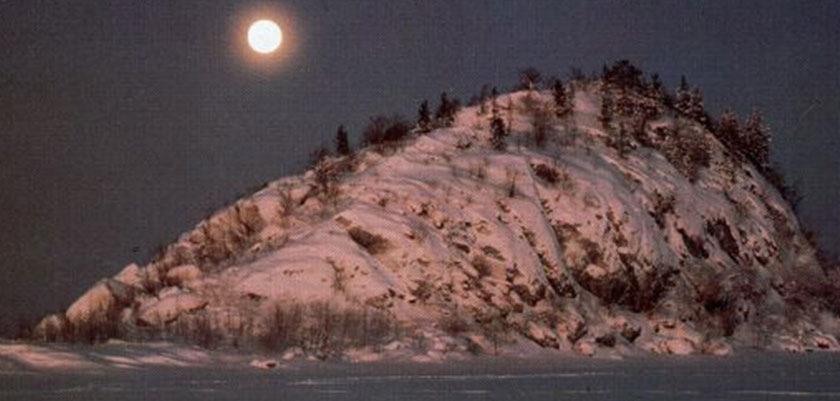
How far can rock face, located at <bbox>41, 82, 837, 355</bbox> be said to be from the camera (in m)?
53.2

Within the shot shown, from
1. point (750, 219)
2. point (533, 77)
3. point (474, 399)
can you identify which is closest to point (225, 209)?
Result: point (533, 77)

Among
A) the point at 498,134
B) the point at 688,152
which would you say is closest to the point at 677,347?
the point at 498,134

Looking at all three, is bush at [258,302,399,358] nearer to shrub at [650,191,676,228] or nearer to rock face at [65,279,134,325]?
rock face at [65,279,134,325]

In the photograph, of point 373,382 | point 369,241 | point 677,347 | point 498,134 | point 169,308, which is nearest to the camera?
point 373,382

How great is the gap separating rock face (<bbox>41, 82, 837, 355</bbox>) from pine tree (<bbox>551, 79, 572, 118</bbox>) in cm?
103

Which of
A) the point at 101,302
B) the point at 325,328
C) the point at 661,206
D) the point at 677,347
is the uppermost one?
the point at 661,206

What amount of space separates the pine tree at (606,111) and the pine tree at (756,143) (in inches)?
634

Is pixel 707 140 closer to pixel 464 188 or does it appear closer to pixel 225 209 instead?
pixel 464 188

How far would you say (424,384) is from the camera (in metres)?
27.2

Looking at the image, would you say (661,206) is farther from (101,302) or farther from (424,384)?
(424,384)

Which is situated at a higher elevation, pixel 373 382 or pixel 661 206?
pixel 661 206

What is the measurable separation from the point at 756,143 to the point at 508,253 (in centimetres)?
4425

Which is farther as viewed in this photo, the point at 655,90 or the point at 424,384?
the point at 655,90

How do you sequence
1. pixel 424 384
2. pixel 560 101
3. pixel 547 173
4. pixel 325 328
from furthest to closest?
pixel 560 101 < pixel 547 173 < pixel 325 328 < pixel 424 384
